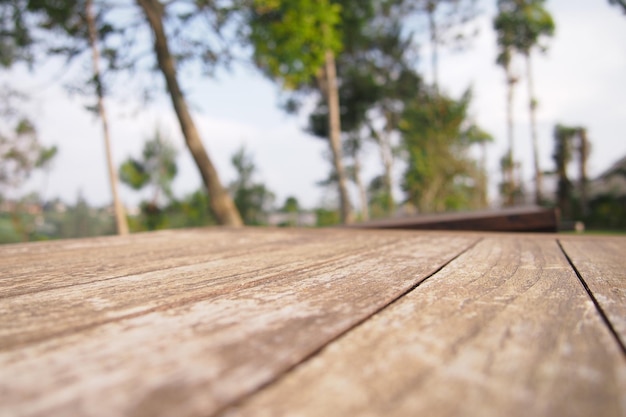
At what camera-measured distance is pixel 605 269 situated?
A: 785mm

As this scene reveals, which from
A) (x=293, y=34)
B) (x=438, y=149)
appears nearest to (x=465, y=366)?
(x=293, y=34)

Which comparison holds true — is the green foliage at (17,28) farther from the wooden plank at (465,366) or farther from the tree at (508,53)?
the tree at (508,53)

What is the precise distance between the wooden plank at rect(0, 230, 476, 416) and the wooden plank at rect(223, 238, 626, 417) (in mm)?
33

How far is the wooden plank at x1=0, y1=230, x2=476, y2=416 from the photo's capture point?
28 cm

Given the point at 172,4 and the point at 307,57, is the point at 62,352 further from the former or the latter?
the point at 172,4

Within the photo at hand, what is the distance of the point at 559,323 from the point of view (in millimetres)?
432

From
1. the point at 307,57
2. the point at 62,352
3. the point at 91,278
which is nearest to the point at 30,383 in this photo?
the point at 62,352

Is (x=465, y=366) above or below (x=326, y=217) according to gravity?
above

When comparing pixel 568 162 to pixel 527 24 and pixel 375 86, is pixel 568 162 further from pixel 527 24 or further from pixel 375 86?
pixel 375 86

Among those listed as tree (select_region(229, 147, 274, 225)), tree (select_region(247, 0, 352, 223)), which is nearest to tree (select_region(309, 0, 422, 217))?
tree (select_region(229, 147, 274, 225))

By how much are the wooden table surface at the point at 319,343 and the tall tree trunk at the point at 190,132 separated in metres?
4.21

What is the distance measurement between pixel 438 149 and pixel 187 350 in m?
12.4

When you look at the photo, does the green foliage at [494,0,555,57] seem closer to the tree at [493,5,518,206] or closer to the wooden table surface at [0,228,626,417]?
the tree at [493,5,518,206]

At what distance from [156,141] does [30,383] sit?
16.7 m
